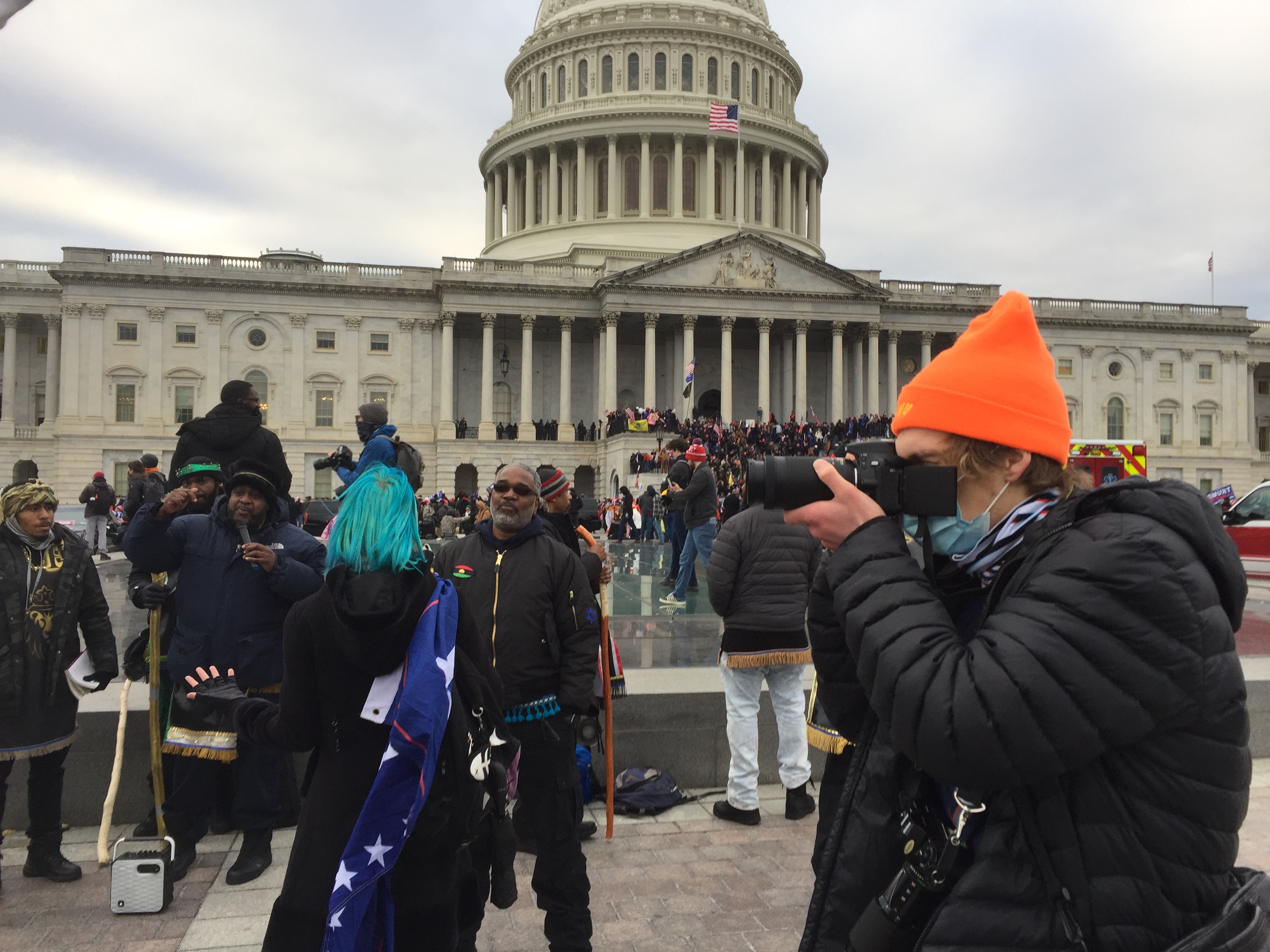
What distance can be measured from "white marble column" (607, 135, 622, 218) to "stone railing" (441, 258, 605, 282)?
33.8 ft

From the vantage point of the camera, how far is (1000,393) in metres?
2.12

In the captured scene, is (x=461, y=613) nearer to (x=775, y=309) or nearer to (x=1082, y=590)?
(x=1082, y=590)

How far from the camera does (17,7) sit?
7.91 feet

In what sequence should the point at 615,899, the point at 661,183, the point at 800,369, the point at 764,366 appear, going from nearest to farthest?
the point at 615,899 → the point at 764,366 → the point at 800,369 → the point at 661,183

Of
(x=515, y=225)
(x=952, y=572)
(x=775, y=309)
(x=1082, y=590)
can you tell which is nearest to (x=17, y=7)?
(x=952, y=572)

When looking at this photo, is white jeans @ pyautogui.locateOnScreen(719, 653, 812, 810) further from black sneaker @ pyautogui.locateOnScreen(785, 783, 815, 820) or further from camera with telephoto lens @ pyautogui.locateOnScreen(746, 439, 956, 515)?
camera with telephoto lens @ pyautogui.locateOnScreen(746, 439, 956, 515)

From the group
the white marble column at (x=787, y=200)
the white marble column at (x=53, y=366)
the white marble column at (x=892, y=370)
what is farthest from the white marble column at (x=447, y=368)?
the white marble column at (x=787, y=200)

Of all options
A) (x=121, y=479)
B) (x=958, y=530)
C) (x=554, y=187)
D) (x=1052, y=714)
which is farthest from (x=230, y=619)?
(x=554, y=187)

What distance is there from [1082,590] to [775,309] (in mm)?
54017

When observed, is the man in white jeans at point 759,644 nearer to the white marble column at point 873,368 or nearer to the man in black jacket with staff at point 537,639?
the man in black jacket with staff at point 537,639

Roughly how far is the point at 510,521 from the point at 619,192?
63125 millimetres

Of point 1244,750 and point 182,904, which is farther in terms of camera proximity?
point 182,904

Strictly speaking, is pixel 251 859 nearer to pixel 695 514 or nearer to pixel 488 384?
pixel 695 514

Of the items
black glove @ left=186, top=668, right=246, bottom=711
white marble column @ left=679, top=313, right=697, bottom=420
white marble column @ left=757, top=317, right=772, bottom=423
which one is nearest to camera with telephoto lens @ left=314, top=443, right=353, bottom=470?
black glove @ left=186, top=668, right=246, bottom=711
